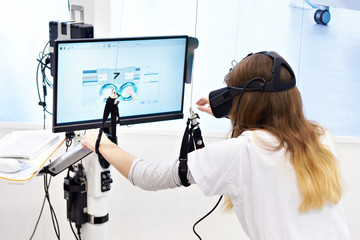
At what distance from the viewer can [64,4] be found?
224 centimetres

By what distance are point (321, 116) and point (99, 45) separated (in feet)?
4.87

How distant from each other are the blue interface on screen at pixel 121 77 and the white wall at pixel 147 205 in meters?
0.72

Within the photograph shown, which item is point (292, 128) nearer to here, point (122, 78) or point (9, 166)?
point (122, 78)

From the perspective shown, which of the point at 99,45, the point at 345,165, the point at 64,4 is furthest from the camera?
the point at 345,165

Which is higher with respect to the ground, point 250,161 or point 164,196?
point 250,161

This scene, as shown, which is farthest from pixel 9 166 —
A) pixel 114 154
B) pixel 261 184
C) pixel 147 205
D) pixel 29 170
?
pixel 147 205

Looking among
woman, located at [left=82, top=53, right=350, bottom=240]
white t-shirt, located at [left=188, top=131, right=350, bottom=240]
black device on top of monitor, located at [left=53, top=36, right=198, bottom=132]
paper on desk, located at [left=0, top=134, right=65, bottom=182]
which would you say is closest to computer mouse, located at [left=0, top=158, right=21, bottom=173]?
paper on desk, located at [left=0, top=134, right=65, bottom=182]

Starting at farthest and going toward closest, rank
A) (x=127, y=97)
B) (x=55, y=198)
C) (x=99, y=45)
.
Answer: (x=55, y=198), (x=127, y=97), (x=99, y=45)

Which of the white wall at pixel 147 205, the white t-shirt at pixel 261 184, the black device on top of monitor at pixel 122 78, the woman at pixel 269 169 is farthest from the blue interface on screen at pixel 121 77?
the white wall at pixel 147 205

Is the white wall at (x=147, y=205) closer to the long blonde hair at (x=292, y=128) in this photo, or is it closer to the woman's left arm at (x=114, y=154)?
the woman's left arm at (x=114, y=154)

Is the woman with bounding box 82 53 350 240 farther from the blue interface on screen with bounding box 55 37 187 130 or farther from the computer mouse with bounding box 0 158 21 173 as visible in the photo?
the computer mouse with bounding box 0 158 21 173

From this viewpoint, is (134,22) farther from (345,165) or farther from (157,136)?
(345,165)

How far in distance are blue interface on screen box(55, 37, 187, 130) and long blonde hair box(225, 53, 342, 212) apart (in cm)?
38

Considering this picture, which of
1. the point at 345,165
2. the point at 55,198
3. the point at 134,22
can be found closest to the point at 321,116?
the point at 345,165
